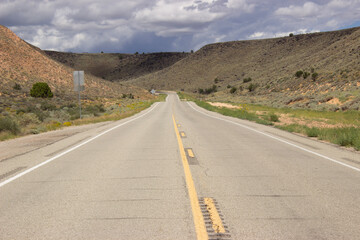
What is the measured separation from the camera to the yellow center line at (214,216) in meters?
4.58

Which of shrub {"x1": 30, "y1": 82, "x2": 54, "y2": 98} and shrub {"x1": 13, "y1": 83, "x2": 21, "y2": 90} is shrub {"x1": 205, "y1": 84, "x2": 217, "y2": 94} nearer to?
shrub {"x1": 30, "y1": 82, "x2": 54, "y2": 98}

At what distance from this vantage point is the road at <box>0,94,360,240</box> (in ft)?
15.0

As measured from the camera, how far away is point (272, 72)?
315 ft

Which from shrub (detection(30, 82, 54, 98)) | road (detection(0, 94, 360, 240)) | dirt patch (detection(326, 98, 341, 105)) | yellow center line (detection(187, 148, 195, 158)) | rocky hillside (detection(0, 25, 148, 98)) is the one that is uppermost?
rocky hillside (detection(0, 25, 148, 98))

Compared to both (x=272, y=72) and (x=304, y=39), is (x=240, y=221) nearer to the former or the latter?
(x=272, y=72)

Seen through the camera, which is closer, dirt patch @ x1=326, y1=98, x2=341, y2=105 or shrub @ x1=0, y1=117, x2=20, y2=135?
shrub @ x1=0, y1=117, x2=20, y2=135

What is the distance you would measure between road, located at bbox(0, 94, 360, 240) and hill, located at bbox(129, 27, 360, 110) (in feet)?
105

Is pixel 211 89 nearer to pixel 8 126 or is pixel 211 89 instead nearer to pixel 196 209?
pixel 8 126

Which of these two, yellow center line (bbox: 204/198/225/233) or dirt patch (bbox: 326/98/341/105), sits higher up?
dirt patch (bbox: 326/98/341/105)

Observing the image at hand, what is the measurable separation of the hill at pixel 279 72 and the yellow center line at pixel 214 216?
116 ft

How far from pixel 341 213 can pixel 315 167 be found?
356 cm

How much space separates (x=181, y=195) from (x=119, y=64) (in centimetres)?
19534

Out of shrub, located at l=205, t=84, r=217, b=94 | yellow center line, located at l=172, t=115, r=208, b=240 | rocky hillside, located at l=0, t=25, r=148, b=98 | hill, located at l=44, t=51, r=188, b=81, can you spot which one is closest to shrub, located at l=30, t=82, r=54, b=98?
rocky hillside, located at l=0, t=25, r=148, b=98

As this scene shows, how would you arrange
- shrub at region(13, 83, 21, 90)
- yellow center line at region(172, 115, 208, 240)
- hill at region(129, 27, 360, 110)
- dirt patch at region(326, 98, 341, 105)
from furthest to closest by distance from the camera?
1. shrub at region(13, 83, 21, 90)
2. hill at region(129, 27, 360, 110)
3. dirt patch at region(326, 98, 341, 105)
4. yellow center line at region(172, 115, 208, 240)
